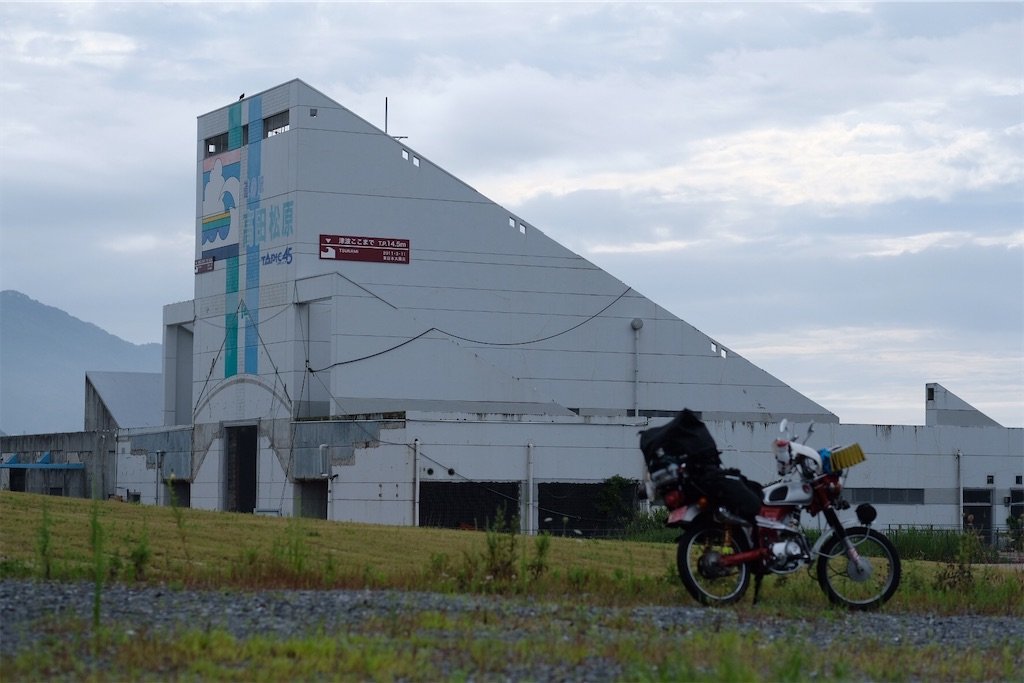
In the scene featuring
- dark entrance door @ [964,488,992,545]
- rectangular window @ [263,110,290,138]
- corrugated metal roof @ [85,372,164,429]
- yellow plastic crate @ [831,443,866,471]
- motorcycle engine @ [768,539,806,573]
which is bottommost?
dark entrance door @ [964,488,992,545]

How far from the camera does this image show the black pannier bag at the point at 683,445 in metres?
12.6

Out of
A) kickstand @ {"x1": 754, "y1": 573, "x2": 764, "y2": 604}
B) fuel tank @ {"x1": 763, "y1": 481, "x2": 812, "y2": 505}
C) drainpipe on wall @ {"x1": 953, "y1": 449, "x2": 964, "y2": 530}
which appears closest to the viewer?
kickstand @ {"x1": 754, "y1": 573, "x2": 764, "y2": 604}

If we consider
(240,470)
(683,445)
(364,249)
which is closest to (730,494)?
(683,445)

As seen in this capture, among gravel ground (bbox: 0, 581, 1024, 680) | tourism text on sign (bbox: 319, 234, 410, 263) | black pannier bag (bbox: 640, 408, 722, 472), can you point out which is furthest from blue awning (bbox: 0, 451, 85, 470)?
black pannier bag (bbox: 640, 408, 722, 472)

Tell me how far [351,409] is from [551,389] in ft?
27.6

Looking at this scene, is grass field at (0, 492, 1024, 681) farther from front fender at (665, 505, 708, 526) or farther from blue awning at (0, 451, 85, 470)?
Result: blue awning at (0, 451, 85, 470)

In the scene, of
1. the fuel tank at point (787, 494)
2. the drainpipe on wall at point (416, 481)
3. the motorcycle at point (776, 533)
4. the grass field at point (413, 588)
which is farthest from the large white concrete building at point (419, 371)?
the fuel tank at point (787, 494)

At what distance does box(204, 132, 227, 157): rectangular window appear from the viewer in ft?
187

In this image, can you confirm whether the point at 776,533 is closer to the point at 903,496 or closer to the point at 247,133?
the point at 903,496

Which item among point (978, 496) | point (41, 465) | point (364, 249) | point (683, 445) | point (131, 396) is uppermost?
point (364, 249)

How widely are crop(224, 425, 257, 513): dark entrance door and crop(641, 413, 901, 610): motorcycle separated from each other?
40.9 metres

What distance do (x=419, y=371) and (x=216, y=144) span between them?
13760 mm

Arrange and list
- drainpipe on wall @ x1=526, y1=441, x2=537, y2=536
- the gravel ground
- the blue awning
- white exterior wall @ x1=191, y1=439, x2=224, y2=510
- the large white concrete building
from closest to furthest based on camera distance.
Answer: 1. the gravel ground
2. drainpipe on wall @ x1=526, y1=441, x2=537, y2=536
3. the large white concrete building
4. white exterior wall @ x1=191, y1=439, x2=224, y2=510
5. the blue awning

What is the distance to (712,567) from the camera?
1259 centimetres
